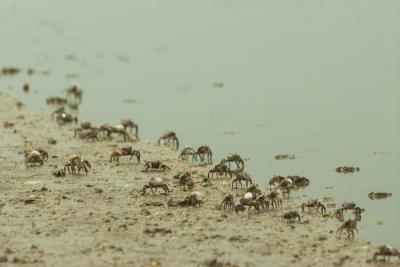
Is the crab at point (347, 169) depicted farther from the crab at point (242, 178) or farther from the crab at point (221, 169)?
the crab at point (221, 169)

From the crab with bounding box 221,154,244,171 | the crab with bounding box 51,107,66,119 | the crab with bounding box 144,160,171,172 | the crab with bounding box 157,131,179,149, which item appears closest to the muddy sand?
the crab with bounding box 144,160,171,172

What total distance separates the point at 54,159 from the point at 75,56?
14336 millimetres

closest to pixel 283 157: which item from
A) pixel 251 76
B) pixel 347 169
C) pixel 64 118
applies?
pixel 347 169

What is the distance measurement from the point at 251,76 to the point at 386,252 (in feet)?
44.7

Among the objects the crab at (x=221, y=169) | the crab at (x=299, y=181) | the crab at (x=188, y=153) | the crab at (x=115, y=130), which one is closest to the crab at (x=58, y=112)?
the crab at (x=115, y=130)

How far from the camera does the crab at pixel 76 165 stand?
16188 mm

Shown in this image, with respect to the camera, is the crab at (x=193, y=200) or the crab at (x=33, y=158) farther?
the crab at (x=33, y=158)

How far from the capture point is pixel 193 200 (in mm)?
13852

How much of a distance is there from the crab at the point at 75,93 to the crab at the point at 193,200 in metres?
10.4

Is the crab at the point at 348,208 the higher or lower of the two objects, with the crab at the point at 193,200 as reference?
lower

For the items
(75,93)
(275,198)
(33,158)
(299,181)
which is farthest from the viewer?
(75,93)

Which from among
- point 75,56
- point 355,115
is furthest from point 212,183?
point 75,56

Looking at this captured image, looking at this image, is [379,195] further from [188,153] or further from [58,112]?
[58,112]

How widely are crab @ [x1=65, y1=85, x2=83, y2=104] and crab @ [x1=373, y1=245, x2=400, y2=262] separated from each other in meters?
13.6
